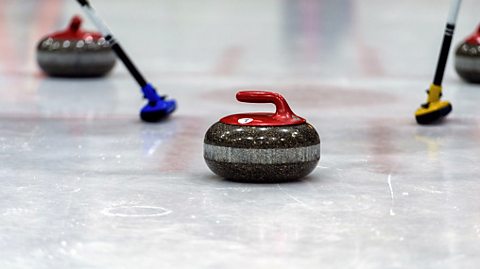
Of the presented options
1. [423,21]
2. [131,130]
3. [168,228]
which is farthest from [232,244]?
[423,21]

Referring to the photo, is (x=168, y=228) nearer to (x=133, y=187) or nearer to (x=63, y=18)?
(x=133, y=187)

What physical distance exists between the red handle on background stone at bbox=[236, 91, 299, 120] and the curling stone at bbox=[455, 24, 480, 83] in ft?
13.7

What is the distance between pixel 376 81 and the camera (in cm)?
997

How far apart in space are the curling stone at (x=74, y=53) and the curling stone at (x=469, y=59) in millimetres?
2942

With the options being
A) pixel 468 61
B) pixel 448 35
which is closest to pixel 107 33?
pixel 448 35

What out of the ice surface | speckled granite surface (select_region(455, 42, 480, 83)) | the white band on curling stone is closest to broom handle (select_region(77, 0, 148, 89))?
the ice surface

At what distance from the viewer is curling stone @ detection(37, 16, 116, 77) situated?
9.81m

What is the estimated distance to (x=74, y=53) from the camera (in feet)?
32.3

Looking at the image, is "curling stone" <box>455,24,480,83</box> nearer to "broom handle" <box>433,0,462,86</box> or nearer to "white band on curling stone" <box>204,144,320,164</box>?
"broom handle" <box>433,0,462,86</box>

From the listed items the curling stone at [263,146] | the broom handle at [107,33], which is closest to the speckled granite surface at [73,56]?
the broom handle at [107,33]

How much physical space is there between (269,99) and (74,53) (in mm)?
4634

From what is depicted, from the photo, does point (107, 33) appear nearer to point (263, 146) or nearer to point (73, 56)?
point (73, 56)

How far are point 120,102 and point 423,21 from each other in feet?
25.8

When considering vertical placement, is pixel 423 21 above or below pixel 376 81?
below
